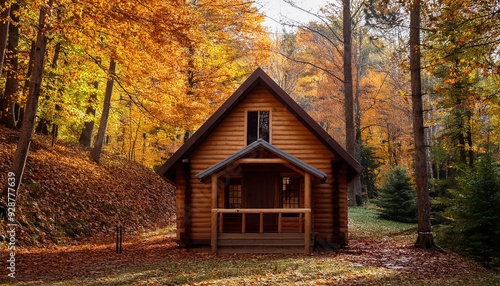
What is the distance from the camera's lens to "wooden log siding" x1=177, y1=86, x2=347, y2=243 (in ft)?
59.7

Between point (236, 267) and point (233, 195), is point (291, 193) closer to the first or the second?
point (233, 195)

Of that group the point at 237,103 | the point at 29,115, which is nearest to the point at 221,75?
the point at 237,103

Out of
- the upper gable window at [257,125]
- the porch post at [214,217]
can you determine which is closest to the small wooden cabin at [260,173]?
the upper gable window at [257,125]

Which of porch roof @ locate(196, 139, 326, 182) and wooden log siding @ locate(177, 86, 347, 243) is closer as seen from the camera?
porch roof @ locate(196, 139, 326, 182)

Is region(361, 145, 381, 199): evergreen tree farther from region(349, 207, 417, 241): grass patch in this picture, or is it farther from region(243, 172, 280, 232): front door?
region(243, 172, 280, 232): front door

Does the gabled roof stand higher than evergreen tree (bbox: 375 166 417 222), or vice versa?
the gabled roof

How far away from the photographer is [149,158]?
3572 centimetres

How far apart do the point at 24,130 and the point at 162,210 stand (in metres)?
13.5

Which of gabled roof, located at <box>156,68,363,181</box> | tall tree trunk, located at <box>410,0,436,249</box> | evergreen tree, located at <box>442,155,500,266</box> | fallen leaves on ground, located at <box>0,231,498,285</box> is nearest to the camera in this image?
fallen leaves on ground, located at <box>0,231,498,285</box>

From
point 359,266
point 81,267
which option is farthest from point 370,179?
point 81,267

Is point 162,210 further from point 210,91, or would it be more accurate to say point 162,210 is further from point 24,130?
point 24,130

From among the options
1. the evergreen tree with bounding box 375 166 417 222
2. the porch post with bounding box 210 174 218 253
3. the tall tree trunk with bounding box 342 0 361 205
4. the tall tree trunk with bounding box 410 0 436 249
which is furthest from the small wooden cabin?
the evergreen tree with bounding box 375 166 417 222

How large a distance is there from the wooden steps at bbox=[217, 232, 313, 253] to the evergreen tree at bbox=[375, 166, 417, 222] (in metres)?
15.8

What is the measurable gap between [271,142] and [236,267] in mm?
6621
